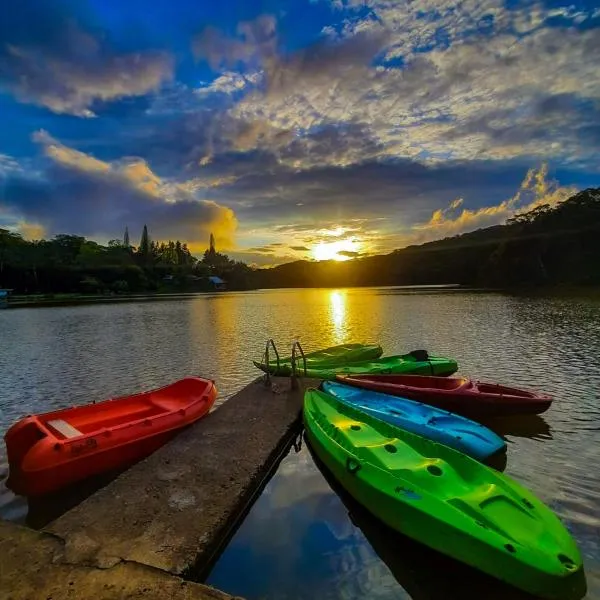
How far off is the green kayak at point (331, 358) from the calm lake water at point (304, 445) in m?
2.17

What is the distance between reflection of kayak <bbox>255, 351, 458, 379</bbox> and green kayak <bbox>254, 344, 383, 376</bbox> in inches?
31.6

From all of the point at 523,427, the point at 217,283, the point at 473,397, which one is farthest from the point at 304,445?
the point at 217,283

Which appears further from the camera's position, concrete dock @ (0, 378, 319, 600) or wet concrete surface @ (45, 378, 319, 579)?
wet concrete surface @ (45, 378, 319, 579)

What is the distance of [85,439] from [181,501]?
3.04 m

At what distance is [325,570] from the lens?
6.39 metres

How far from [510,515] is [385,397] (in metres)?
6.74

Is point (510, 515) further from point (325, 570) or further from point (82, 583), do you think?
point (82, 583)

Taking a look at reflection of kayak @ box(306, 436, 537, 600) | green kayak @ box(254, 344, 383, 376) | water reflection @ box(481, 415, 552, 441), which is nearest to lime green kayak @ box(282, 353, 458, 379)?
green kayak @ box(254, 344, 383, 376)

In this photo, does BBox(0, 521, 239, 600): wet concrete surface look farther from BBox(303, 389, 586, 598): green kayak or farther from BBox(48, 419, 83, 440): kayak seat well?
BBox(48, 419, 83, 440): kayak seat well

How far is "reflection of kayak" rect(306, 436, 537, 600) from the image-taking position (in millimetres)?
5637

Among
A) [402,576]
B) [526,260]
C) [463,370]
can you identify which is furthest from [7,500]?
[526,260]

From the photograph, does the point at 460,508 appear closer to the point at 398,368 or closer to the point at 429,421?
the point at 429,421

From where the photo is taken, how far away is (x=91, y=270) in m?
130

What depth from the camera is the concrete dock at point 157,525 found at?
16.1 feet
